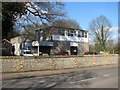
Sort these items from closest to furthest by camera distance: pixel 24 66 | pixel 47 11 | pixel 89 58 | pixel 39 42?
pixel 24 66, pixel 47 11, pixel 89 58, pixel 39 42

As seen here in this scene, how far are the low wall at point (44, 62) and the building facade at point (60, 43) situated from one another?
14025mm

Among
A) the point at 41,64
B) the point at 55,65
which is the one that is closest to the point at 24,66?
the point at 41,64

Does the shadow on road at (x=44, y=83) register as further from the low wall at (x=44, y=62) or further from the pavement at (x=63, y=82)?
the low wall at (x=44, y=62)

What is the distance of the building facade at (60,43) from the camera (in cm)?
3373

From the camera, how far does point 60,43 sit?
36.4 metres

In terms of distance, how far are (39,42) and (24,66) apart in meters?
19.5

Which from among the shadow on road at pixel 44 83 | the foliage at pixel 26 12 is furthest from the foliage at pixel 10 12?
the shadow on road at pixel 44 83

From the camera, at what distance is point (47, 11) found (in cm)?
1828

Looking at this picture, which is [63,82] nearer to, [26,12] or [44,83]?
[44,83]

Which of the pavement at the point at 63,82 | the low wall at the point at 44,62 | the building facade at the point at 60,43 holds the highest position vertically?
the building facade at the point at 60,43

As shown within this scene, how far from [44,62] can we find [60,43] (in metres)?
21.2

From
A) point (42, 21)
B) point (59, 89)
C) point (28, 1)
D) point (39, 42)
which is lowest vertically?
point (59, 89)

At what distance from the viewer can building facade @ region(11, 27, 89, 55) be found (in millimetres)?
→ 33731

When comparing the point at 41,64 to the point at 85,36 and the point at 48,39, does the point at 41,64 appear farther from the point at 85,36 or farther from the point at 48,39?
the point at 85,36
